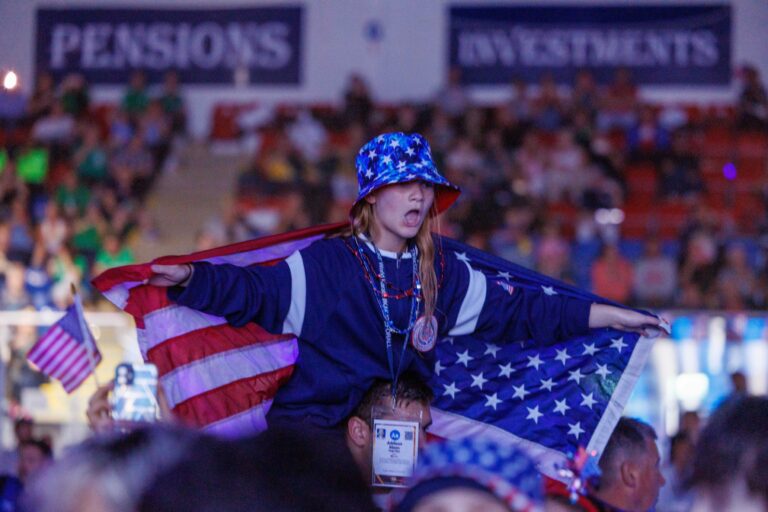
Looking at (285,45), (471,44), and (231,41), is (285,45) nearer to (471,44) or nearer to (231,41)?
(231,41)

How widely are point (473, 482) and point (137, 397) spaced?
10.2ft

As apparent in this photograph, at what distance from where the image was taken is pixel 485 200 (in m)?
11.9

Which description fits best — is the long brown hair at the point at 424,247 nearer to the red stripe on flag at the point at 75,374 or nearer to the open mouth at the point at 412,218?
the open mouth at the point at 412,218

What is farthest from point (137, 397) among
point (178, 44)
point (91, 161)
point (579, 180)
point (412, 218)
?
point (178, 44)

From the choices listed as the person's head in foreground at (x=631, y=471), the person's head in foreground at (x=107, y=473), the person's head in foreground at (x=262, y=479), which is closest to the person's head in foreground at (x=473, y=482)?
the person's head in foreground at (x=262, y=479)

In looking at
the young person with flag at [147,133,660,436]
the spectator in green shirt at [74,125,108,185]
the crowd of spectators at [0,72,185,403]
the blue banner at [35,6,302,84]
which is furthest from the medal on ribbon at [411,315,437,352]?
the blue banner at [35,6,302,84]

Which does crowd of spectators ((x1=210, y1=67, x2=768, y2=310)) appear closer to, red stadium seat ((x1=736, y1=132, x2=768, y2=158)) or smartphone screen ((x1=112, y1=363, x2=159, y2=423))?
red stadium seat ((x1=736, y1=132, x2=768, y2=158))

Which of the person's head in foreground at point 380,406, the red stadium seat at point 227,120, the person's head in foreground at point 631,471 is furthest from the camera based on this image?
the red stadium seat at point 227,120

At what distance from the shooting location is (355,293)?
427cm

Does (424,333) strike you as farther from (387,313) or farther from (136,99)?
(136,99)

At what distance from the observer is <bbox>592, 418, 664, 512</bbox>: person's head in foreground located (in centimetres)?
397

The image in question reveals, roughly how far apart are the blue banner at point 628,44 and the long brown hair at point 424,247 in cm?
1140

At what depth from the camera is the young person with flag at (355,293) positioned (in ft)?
13.8

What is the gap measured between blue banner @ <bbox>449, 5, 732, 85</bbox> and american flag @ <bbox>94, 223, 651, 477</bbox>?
36.2 feet
